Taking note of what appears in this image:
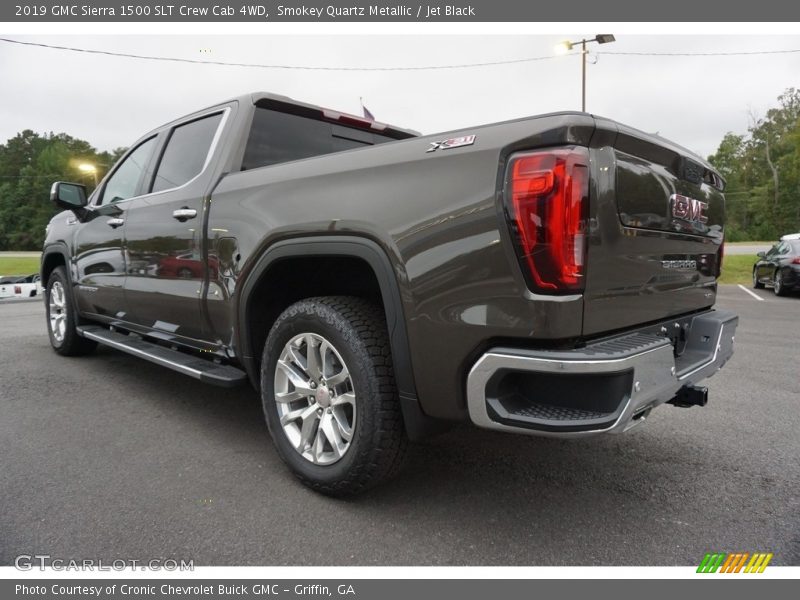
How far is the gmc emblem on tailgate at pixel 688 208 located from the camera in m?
2.26

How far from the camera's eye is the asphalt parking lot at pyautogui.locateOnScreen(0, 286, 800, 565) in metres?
2.00

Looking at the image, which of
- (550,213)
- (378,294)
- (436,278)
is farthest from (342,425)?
(550,213)

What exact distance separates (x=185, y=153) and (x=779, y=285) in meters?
12.9

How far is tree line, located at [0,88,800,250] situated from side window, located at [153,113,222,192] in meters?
42.7

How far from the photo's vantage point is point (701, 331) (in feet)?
8.34

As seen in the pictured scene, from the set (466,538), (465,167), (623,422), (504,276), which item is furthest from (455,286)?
(466,538)

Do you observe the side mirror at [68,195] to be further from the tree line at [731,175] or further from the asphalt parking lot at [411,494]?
the tree line at [731,175]

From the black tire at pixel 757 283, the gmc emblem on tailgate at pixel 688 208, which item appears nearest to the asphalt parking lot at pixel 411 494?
the gmc emblem on tailgate at pixel 688 208

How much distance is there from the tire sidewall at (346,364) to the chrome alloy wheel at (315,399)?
0.10 ft

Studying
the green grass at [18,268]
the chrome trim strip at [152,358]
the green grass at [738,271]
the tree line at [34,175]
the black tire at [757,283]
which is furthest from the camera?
the tree line at [34,175]

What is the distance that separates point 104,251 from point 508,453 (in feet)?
11.1

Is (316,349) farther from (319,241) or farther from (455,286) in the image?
(455,286)

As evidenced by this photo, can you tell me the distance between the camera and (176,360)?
321 centimetres

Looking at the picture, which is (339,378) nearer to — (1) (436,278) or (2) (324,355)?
(2) (324,355)
